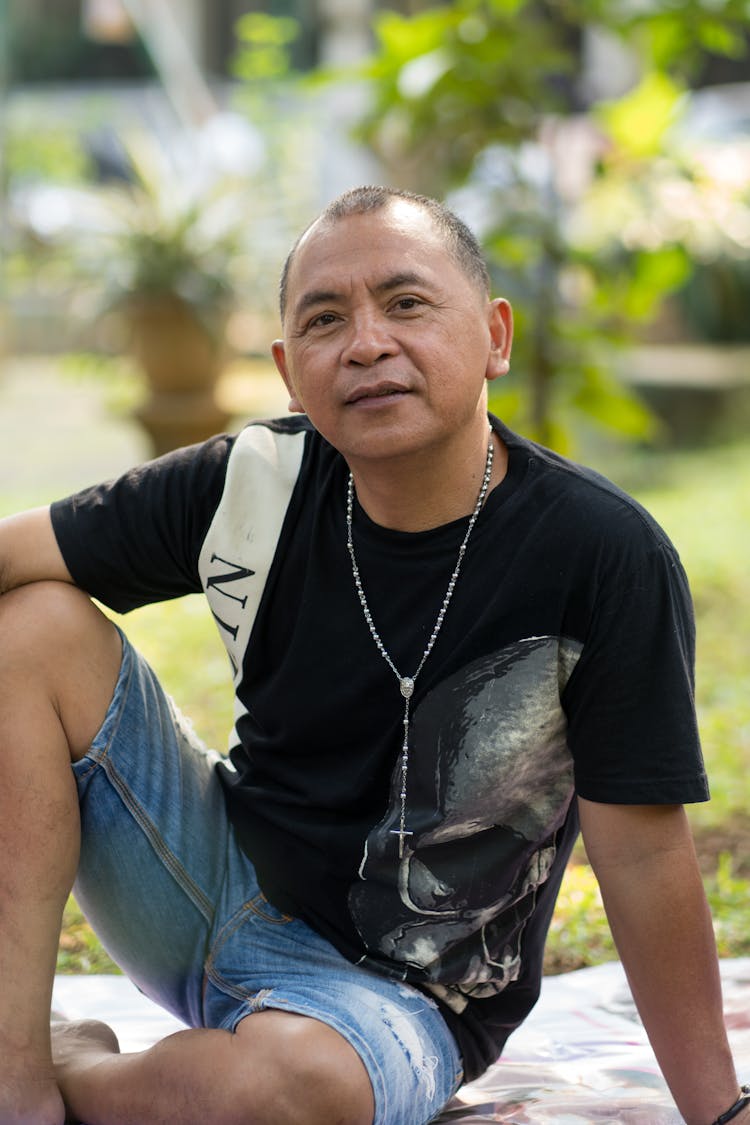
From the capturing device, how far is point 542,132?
5602mm

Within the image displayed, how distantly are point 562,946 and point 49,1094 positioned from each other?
4.03 feet

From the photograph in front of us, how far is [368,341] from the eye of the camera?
1.94m

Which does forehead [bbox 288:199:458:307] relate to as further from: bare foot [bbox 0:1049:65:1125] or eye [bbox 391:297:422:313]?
bare foot [bbox 0:1049:65:1125]

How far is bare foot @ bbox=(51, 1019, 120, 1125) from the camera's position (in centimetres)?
202

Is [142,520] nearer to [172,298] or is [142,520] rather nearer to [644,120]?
[644,120]

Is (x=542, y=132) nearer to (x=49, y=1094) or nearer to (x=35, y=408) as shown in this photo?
(x=49, y=1094)

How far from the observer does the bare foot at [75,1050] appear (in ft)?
6.63

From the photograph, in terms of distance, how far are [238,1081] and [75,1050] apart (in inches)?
14.2

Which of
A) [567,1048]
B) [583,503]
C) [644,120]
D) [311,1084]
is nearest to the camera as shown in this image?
[311,1084]

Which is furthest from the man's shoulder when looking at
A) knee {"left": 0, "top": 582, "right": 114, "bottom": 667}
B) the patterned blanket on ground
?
the patterned blanket on ground

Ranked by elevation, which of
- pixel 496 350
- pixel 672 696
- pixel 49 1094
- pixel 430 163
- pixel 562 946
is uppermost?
pixel 430 163

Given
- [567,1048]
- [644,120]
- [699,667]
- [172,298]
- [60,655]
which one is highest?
[644,120]

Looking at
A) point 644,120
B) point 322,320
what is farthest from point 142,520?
point 644,120

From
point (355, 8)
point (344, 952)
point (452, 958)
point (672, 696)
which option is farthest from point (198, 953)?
point (355, 8)
